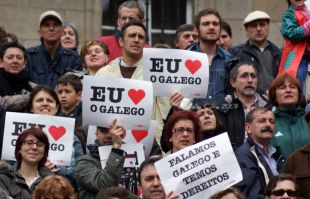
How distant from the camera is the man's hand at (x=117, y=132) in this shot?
17891 mm

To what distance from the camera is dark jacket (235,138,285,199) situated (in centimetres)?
1784

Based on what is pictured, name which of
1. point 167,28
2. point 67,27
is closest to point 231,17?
point 167,28

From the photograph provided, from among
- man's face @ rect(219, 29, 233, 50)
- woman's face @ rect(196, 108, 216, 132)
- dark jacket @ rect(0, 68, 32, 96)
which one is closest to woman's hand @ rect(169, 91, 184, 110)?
woman's face @ rect(196, 108, 216, 132)

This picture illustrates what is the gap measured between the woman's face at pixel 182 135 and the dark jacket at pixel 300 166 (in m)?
1.01

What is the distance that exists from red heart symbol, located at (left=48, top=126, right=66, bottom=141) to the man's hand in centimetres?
56

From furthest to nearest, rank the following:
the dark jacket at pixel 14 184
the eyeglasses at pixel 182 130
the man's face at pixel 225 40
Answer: the man's face at pixel 225 40
the eyeglasses at pixel 182 130
the dark jacket at pixel 14 184

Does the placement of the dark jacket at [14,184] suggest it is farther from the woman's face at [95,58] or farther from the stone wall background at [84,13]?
the stone wall background at [84,13]

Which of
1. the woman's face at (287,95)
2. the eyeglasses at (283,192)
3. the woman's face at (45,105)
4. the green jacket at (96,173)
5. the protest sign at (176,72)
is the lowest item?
the eyeglasses at (283,192)

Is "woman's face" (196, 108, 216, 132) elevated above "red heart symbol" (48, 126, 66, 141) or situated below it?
above

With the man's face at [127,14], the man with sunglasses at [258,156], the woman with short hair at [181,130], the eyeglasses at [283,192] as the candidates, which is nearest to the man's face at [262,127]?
the man with sunglasses at [258,156]

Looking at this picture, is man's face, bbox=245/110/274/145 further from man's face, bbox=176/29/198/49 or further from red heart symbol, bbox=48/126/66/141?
man's face, bbox=176/29/198/49

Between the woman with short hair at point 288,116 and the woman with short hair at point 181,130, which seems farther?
the woman with short hair at point 288,116

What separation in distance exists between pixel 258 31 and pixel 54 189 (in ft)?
19.2

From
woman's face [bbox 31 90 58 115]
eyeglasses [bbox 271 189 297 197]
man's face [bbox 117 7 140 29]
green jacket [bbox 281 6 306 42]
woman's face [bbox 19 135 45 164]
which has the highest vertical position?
man's face [bbox 117 7 140 29]
